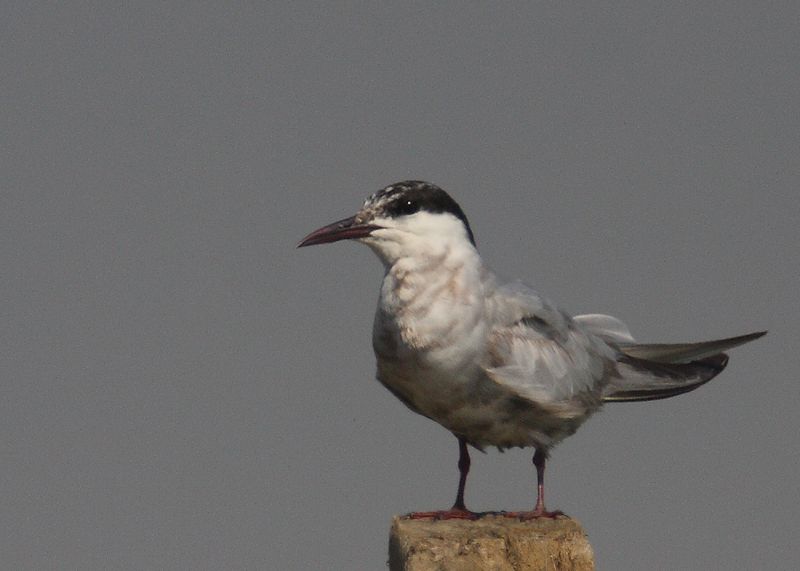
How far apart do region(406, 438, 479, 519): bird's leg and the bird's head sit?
116 centimetres

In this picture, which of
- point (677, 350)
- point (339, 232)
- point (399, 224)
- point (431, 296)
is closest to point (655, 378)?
point (677, 350)

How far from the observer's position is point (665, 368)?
8680mm

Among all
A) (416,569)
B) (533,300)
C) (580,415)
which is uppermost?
(533,300)

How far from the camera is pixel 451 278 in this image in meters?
7.74

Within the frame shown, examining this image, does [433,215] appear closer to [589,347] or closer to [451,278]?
[451,278]

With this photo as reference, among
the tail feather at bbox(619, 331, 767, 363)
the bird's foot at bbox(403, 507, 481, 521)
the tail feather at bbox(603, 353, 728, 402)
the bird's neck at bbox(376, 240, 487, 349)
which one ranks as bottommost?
the bird's foot at bbox(403, 507, 481, 521)

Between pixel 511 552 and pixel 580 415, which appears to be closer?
pixel 511 552

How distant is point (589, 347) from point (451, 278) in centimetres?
107

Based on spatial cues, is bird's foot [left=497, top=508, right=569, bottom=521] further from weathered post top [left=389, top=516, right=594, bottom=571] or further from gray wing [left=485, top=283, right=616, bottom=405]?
gray wing [left=485, top=283, right=616, bottom=405]

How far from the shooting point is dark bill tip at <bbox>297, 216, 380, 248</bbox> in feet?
25.4

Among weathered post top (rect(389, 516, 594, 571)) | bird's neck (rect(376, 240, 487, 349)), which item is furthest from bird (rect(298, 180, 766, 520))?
weathered post top (rect(389, 516, 594, 571))

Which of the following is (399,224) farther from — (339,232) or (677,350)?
(677,350)

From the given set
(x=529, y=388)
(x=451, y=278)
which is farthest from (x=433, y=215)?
(x=529, y=388)

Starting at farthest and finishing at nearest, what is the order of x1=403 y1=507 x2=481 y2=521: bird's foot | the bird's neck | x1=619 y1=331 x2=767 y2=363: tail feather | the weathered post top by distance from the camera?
x1=619 y1=331 x2=767 y2=363: tail feather, x1=403 y1=507 x2=481 y2=521: bird's foot, the bird's neck, the weathered post top
